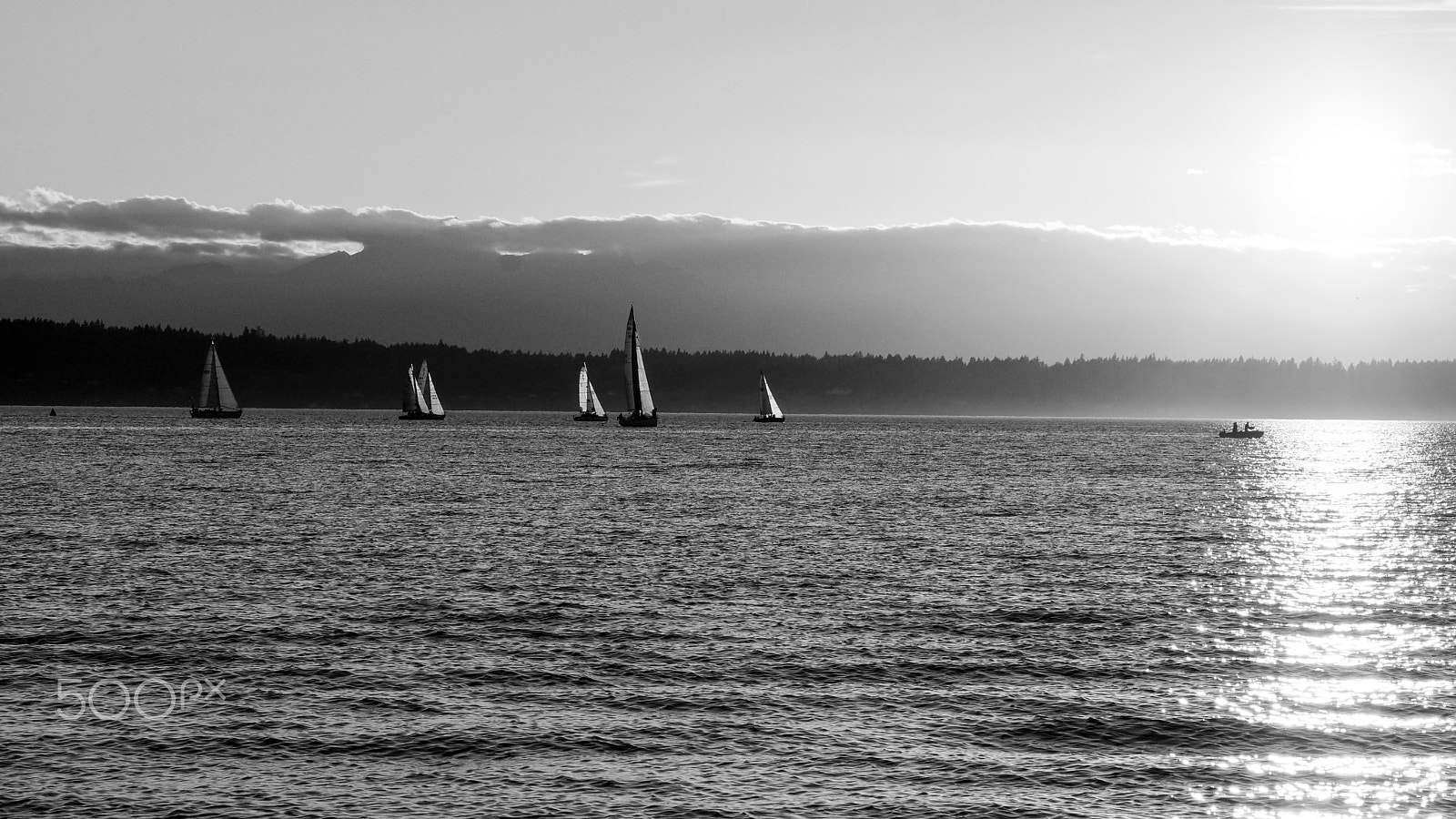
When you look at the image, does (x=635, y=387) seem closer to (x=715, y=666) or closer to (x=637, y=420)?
(x=637, y=420)

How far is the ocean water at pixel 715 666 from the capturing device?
61.3 ft

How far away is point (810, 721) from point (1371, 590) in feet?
85.4

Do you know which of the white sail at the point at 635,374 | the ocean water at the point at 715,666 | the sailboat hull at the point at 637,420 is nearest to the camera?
the ocean water at the point at 715,666

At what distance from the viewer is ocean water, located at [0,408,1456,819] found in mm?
18672

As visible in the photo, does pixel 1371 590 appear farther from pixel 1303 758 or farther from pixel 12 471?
pixel 12 471

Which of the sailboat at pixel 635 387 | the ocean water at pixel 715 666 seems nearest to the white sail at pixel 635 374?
the sailboat at pixel 635 387

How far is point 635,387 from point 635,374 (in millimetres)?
4121

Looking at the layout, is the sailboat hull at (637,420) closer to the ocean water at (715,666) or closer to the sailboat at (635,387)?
the sailboat at (635,387)

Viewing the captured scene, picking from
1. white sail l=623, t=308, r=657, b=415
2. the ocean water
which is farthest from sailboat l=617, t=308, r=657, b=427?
the ocean water

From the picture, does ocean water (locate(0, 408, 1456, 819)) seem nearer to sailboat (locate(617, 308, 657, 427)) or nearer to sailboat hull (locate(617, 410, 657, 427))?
sailboat (locate(617, 308, 657, 427))

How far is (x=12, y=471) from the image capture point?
94.3 m

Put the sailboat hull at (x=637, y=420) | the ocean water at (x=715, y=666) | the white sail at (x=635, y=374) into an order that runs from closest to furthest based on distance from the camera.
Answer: the ocean water at (x=715, y=666) → the white sail at (x=635, y=374) → the sailboat hull at (x=637, y=420)

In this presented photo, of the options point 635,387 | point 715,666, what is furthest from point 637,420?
point 715,666

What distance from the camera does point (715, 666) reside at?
26812 mm
